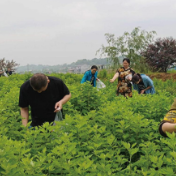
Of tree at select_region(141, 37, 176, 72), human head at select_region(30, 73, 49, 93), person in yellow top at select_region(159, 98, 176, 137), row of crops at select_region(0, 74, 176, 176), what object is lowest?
row of crops at select_region(0, 74, 176, 176)

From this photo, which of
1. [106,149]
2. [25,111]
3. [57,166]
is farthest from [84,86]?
[57,166]

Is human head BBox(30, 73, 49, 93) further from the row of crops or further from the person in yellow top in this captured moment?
the person in yellow top

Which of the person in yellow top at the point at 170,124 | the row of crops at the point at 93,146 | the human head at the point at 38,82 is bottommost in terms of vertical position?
the row of crops at the point at 93,146

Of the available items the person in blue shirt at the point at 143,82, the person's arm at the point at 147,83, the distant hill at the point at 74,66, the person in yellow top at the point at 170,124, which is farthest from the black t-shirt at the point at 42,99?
the distant hill at the point at 74,66

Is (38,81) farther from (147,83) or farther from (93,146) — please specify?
(147,83)

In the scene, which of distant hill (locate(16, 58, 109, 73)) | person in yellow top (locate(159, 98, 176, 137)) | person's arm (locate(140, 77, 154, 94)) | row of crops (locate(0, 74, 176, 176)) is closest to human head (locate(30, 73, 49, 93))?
row of crops (locate(0, 74, 176, 176))

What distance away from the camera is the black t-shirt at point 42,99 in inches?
151

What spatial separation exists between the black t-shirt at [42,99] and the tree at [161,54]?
1433 centimetres

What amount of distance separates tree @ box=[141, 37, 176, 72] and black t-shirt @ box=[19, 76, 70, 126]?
14.3 meters

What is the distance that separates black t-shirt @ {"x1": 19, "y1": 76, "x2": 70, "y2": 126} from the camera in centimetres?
383

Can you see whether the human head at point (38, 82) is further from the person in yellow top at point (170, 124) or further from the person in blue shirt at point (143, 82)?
the person in blue shirt at point (143, 82)

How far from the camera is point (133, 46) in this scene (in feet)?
→ 66.2

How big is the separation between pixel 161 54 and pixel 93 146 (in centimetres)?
1580

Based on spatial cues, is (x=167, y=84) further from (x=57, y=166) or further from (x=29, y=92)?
(x=57, y=166)
